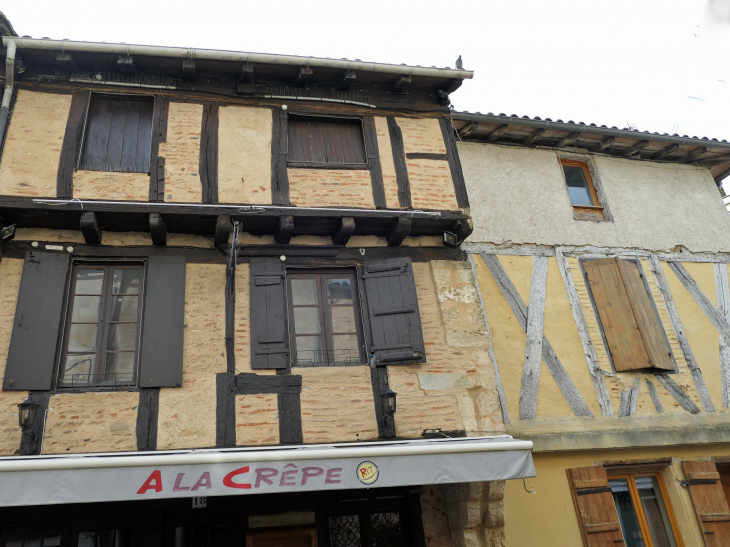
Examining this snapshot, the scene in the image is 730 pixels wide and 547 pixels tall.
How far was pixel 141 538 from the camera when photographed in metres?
5.16

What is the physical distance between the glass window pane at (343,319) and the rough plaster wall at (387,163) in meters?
1.36

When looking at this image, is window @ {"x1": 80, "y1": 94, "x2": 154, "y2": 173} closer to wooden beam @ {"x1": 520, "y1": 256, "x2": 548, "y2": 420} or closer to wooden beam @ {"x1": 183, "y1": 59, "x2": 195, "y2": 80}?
wooden beam @ {"x1": 183, "y1": 59, "x2": 195, "y2": 80}

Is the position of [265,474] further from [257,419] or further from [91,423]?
[91,423]

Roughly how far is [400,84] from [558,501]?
5.42 metres

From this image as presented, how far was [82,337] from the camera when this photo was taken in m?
5.56

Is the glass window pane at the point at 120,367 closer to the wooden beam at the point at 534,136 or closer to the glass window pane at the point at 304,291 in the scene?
the glass window pane at the point at 304,291

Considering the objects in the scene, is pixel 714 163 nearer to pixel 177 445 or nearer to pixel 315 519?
Result: pixel 315 519

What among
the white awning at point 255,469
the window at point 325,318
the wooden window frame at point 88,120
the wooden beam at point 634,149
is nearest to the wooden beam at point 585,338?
the white awning at point 255,469

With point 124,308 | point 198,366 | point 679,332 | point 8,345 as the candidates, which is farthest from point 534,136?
point 8,345

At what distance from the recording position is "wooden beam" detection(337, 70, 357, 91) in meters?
6.98

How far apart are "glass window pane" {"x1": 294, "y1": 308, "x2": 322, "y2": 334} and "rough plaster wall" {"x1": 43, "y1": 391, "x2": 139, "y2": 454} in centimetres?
177

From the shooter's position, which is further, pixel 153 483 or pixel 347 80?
pixel 347 80

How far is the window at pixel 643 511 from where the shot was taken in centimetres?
658

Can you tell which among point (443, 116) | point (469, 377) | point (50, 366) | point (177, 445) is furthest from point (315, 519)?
point (443, 116)
